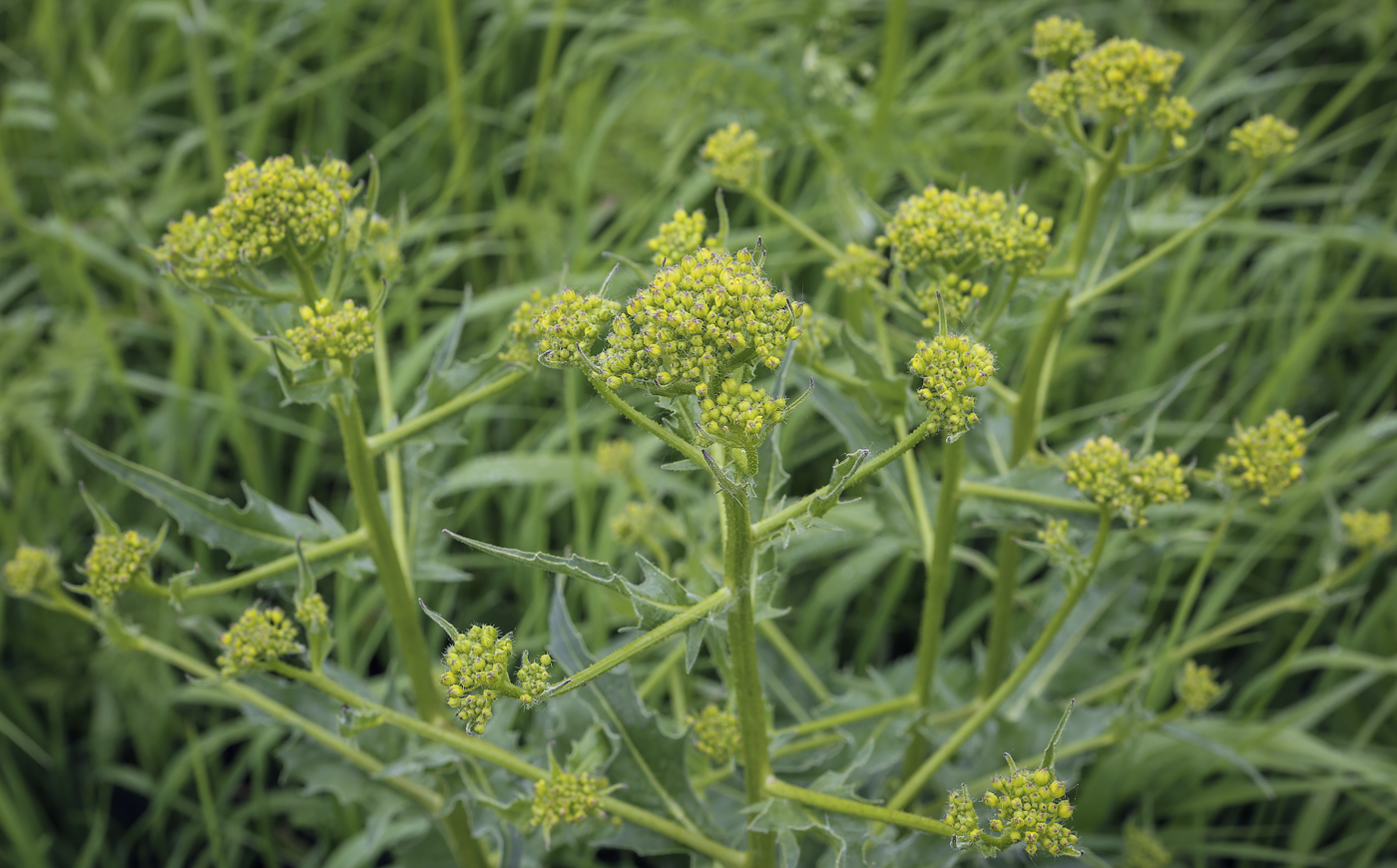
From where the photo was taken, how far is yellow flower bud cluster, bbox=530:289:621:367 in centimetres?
168

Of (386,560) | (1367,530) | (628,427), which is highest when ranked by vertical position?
(386,560)

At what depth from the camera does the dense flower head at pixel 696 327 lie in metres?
1.61

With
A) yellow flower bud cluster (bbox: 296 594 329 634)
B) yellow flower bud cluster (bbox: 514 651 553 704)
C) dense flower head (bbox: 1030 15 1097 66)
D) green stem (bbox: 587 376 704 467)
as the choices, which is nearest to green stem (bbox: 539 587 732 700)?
yellow flower bud cluster (bbox: 514 651 553 704)

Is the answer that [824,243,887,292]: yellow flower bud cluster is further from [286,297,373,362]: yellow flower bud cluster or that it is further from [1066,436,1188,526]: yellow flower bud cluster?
[286,297,373,362]: yellow flower bud cluster

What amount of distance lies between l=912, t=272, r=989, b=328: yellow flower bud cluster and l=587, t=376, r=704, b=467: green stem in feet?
2.15

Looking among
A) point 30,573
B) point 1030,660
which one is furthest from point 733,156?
point 30,573

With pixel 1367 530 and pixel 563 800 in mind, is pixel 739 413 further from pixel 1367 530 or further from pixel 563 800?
pixel 1367 530

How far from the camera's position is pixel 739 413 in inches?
63.4

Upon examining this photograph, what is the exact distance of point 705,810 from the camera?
7.73 feet

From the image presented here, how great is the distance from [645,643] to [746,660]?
1.06 ft

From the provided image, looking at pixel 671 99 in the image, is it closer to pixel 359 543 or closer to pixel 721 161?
pixel 721 161

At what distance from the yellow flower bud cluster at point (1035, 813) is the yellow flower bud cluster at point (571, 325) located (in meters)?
0.97

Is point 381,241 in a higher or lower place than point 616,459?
higher

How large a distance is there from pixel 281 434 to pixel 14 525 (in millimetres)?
977
